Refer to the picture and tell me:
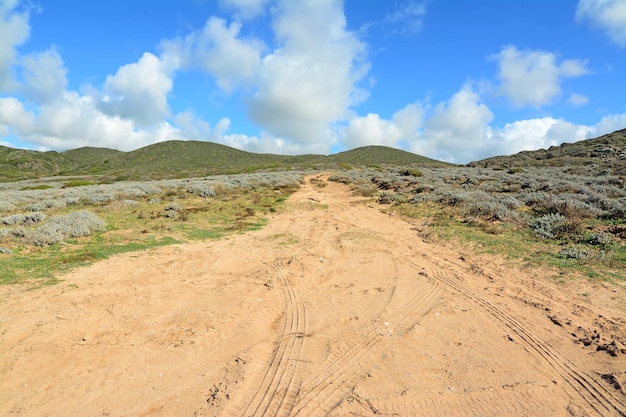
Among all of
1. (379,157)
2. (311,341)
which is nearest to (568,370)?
(311,341)

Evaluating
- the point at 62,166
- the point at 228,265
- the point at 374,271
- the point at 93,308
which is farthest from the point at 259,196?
the point at 62,166

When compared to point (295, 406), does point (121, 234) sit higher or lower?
higher

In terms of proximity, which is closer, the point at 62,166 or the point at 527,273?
the point at 527,273

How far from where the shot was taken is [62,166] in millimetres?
113625

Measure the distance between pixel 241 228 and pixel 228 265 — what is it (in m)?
4.53

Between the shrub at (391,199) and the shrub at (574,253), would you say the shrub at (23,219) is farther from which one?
the shrub at (574,253)

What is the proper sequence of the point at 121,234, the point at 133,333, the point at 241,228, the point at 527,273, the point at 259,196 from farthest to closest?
the point at 259,196 < the point at 241,228 < the point at 121,234 < the point at 527,273 < the point at 133,333

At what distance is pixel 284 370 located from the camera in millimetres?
4922

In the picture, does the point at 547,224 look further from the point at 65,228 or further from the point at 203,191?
the point at 203,191

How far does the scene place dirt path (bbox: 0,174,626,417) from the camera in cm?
433

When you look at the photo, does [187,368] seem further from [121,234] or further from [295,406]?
[121,234]

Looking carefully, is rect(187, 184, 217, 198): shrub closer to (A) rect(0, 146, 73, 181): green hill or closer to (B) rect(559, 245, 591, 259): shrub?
(B) rect(559, 245, 591, 259): shrub

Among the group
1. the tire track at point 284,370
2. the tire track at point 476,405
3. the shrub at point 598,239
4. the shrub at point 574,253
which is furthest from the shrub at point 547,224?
the tire track at point 284,370

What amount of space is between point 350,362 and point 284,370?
1012mm
